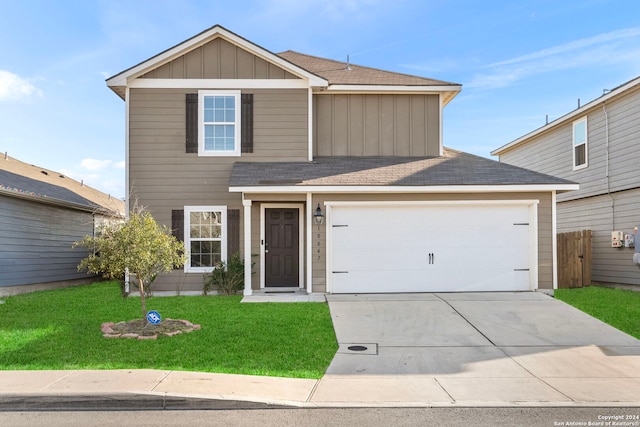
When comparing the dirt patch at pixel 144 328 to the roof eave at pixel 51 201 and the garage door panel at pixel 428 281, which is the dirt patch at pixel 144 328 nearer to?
the garage door panel at pixel 428 281

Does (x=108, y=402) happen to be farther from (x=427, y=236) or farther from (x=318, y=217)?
(x=427, y=236)

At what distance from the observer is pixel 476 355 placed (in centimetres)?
716

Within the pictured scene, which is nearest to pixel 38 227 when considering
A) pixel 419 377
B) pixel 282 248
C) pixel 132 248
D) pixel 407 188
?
pixel 282 248

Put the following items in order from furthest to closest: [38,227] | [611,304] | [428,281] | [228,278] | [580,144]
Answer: [580,144] → [38,227] → [228,278] → [428,281] → [611,304]

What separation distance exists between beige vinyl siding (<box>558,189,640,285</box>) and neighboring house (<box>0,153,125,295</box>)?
13522mm

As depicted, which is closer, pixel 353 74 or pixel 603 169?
pixel 353 74

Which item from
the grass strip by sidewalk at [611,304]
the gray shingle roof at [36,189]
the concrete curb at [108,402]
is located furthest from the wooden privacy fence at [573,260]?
the gray shingle roof at [36,189]

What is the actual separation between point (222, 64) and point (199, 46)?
0.73 meters

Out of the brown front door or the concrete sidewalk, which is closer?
the concrete sidewalk

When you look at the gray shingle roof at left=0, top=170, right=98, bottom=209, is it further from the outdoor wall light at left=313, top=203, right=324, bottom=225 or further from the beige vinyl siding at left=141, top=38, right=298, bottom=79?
the outdoor wall light at left=313, top=203, right=324, bottom=225

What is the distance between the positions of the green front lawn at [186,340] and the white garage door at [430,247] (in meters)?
1.90

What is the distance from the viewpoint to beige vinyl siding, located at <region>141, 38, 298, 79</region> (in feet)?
41.5

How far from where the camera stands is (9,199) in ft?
43.8

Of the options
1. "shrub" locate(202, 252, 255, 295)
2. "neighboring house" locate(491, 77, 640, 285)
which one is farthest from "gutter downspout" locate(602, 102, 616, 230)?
"shrub" locate(202, 252, 255, 295)
